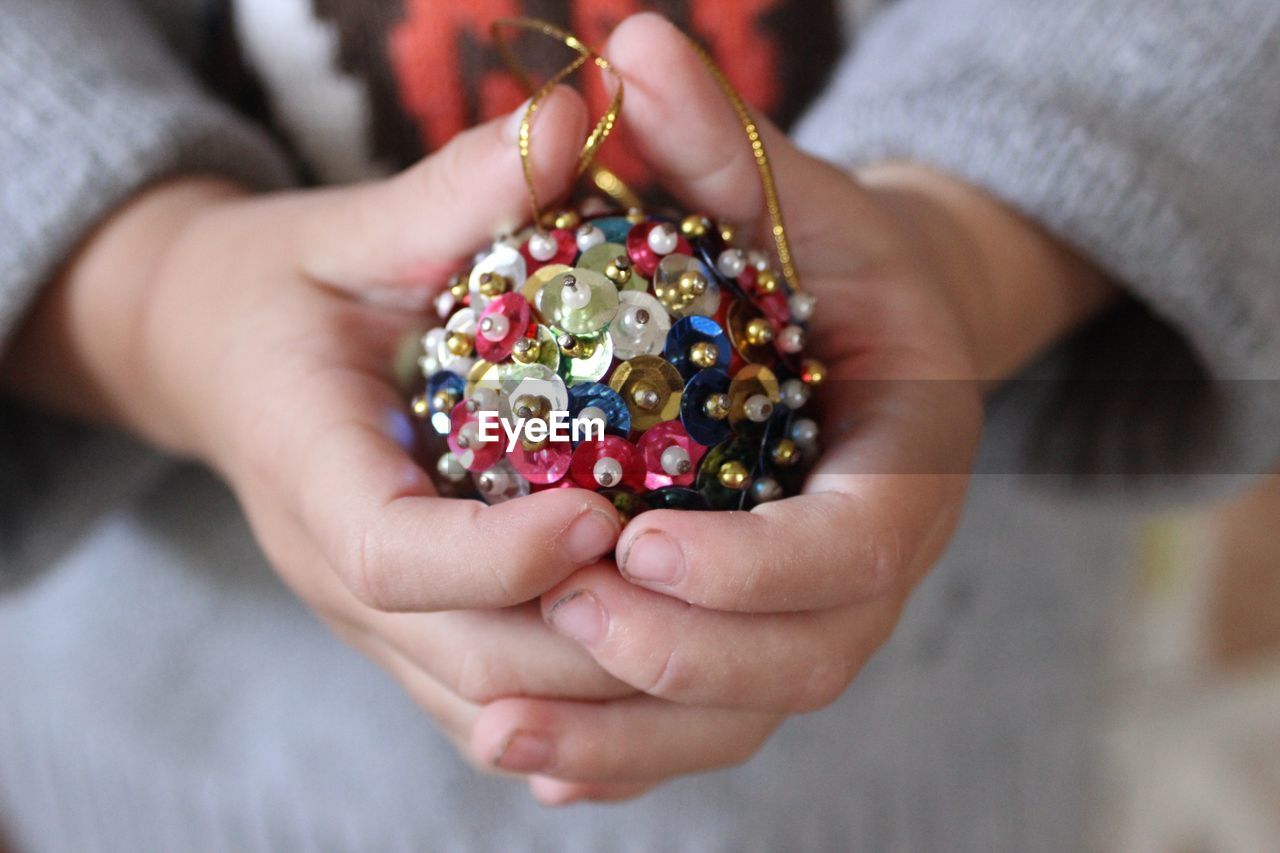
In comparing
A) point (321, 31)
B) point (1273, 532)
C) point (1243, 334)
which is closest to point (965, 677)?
point (1243, 334)

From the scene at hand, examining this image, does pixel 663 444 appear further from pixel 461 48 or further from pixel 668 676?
pixel 461 48

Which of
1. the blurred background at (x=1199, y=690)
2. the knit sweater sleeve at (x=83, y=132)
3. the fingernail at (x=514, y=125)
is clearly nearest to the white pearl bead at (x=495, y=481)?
the fingernail at (x=514, y=125)

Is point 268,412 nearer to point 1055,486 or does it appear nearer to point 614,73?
point 614,73

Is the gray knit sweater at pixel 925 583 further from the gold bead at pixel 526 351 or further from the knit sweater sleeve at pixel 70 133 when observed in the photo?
the gold bead at pixel 526 351

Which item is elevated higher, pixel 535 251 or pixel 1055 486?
pixel 535 251

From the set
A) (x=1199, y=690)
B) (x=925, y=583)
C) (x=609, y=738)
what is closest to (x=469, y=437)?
(x=609, y=738)

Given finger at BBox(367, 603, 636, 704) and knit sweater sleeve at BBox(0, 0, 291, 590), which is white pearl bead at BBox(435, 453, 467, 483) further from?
knit sweater sleeve at BBox(0, 0, 291, 590)
